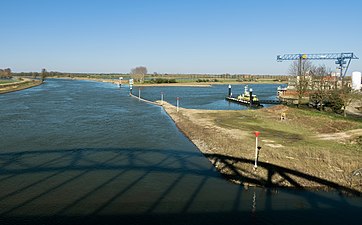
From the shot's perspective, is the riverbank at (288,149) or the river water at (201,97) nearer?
the riverbank at (288,149)

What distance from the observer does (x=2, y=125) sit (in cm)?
2095

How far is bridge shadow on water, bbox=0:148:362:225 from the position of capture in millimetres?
7793

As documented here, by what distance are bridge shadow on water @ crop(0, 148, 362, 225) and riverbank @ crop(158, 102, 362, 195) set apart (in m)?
0.20

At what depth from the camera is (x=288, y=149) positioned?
43.4 feet

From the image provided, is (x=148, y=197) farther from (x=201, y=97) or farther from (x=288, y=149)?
(x=201, y=97)

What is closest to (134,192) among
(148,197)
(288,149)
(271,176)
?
(148,197)

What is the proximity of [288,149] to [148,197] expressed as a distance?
22.9ft

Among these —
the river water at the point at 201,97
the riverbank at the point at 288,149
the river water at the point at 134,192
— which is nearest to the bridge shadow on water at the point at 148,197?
the river water at the point at 134,192

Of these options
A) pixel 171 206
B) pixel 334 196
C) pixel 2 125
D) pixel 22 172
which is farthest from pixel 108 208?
pixel 2 125

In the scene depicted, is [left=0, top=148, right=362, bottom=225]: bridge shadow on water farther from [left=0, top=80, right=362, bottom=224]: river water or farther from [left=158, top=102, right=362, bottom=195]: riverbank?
[left=158, top=102, right=362, bottom=195]: riverbank

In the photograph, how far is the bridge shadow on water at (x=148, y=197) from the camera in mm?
7793

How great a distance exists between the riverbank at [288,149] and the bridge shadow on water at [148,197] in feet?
0.65

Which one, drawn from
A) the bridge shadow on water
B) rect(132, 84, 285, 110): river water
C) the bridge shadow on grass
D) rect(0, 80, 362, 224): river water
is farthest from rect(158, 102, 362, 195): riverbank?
rect(132, 84, 285, 110): river water

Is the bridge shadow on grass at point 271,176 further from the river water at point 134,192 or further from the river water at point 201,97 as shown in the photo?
the river water at point 201,97
